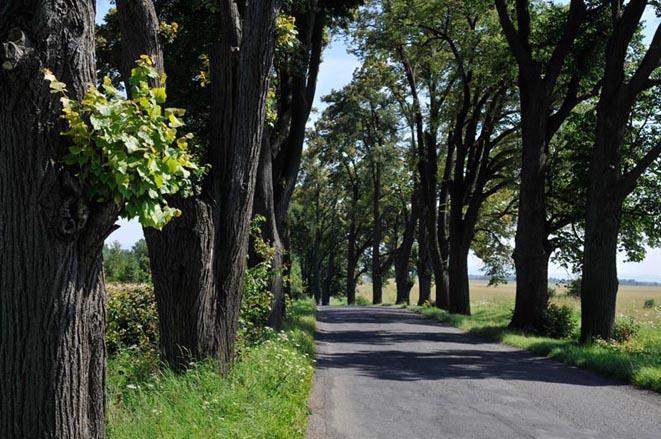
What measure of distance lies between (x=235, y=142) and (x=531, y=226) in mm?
12941

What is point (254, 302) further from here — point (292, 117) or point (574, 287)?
point (574, 287)

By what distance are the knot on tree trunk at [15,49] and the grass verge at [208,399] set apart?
317 cm

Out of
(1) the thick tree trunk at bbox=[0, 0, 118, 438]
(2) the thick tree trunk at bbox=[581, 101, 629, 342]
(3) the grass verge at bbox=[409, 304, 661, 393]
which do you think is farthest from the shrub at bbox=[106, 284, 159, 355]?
(2) the thick tree trunk at bbox=[581, 101, 629, 342]

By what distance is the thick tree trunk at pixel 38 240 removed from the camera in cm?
399

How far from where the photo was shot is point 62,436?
13.3 feet

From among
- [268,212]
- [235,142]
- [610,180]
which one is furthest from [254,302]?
[610,180]

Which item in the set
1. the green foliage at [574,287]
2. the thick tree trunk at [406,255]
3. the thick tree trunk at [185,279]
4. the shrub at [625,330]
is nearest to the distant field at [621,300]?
the green foliage at [574,287]

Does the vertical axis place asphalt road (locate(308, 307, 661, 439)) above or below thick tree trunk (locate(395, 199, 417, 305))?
below

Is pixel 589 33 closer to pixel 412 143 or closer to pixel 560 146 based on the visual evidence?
pixel 560 146

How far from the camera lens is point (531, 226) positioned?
62.6ft

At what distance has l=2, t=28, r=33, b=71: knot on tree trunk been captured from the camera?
3.91 meters

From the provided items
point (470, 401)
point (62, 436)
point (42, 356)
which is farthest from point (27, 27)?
point (470, 401)

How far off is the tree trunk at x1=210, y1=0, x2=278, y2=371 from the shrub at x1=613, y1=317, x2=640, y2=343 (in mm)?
11691

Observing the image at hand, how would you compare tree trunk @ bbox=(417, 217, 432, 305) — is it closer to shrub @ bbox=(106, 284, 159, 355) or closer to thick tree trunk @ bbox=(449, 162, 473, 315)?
thick tree trunk @ bbox=(449, 162, 473, 315)
